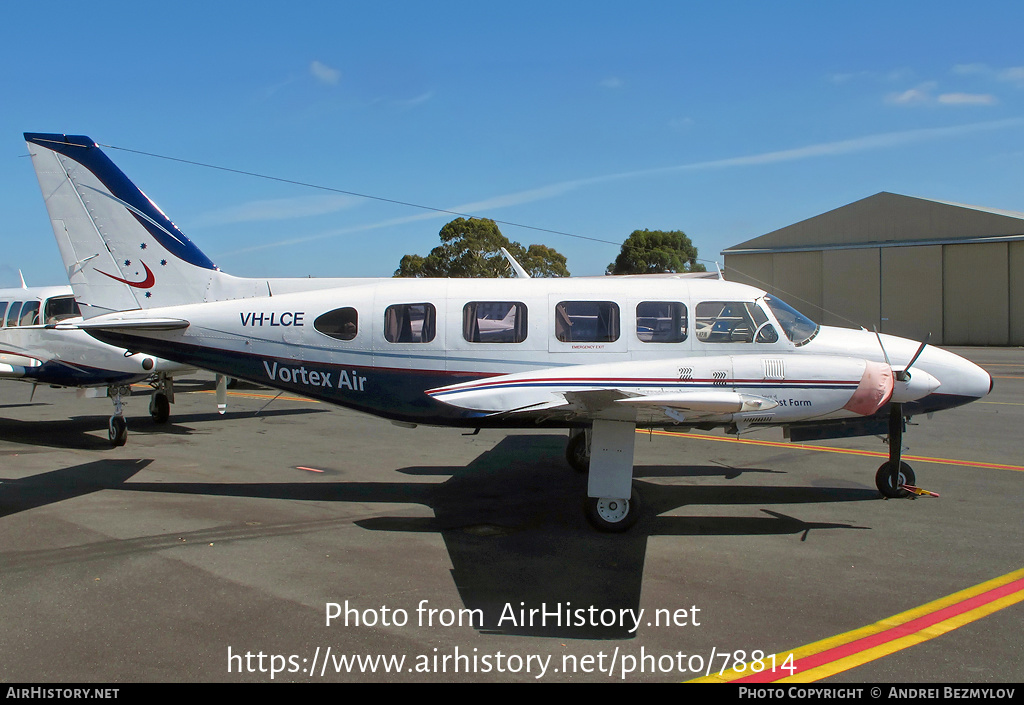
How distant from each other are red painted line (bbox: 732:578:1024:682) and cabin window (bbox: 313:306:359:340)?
6078mm

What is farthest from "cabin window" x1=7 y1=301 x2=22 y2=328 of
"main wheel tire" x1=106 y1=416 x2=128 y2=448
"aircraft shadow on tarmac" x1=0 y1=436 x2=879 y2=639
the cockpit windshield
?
the cockpit windshield

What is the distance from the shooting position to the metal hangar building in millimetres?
44875

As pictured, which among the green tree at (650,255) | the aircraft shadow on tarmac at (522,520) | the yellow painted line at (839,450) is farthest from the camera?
the green tree at (650,255)

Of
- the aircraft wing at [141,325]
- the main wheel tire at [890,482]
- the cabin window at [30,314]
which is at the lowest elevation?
the main wheel tire at [890,482]

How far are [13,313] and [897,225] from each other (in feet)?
163

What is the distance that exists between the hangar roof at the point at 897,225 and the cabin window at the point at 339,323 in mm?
47631

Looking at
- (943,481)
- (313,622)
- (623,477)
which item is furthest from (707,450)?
(313,622)

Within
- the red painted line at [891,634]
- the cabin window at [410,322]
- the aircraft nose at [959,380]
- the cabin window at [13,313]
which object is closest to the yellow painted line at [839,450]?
the aircraft nose at [959,380]

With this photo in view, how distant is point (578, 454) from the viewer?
10.6 metres

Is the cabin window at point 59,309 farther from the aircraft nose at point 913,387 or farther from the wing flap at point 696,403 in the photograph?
the aircraft nose at point 913,387

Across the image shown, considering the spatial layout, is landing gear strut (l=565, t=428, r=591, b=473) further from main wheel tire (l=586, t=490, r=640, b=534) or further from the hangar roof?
the hangar roof

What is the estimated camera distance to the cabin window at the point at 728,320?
27.9 feet

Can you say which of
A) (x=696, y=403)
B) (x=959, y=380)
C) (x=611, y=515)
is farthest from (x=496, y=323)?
(x=959, y=380)

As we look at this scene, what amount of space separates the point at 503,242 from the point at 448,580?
160ft
